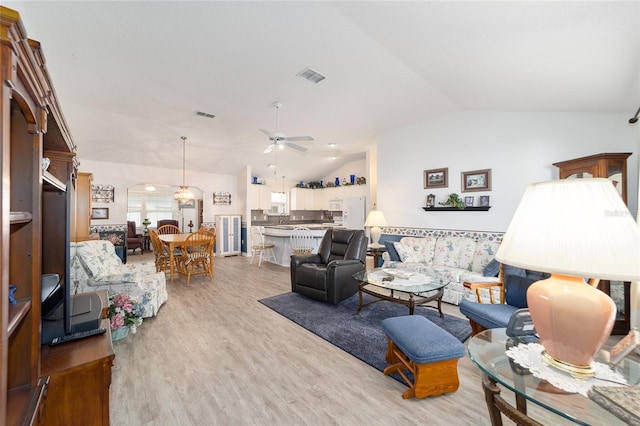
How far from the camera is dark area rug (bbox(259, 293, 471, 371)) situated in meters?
2.47

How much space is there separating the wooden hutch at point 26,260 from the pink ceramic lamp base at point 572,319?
5.75 ft

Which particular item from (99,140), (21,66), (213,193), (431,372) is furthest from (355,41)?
(213,193)

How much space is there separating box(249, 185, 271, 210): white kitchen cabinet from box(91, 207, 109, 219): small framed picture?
3.54 m

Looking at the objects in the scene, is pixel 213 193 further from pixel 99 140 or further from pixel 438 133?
pixel 438 133

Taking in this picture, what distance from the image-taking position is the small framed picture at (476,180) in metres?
4.29

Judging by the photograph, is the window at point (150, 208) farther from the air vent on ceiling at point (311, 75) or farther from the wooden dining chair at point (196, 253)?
the air vent on ceiling at point (311, 75)

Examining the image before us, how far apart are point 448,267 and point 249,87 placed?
393 centimetres

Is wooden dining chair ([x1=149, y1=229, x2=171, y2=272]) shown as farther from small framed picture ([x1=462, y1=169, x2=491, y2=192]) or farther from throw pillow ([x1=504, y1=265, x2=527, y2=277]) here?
small framed picture ([x1=462, y1=169, x2=491, y2=192])

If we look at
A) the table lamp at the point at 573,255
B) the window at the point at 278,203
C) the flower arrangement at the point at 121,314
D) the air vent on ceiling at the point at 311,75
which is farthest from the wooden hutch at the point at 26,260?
the window at the point at 278,203

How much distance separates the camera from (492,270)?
3391 millimetres

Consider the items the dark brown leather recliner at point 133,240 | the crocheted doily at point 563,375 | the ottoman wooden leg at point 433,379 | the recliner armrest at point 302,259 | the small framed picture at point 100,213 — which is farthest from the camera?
the dark brown leather recliner at point 133,240

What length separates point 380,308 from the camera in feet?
11.2

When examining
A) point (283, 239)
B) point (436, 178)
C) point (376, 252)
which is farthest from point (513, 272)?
point (283, 239)

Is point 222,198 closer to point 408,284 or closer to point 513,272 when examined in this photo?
point 408,284
